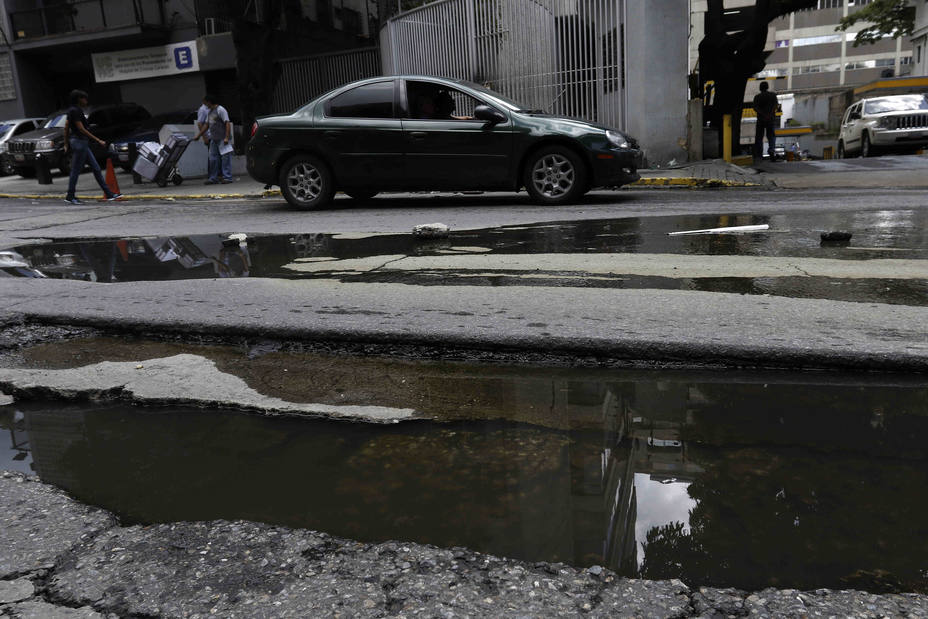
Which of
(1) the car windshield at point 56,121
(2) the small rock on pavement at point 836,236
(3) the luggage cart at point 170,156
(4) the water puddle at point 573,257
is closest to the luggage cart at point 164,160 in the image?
(3) the luggage cart at point 170,156

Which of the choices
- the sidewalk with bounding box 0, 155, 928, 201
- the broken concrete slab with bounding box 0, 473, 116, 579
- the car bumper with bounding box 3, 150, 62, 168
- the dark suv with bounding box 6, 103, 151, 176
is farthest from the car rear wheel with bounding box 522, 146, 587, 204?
the car bumper with bounding box 3, 150, 62, 168

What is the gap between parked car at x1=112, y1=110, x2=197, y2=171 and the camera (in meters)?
19.2

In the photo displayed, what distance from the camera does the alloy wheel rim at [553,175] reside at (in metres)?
9.41

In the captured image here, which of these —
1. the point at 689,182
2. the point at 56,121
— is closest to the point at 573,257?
the point at 689,182

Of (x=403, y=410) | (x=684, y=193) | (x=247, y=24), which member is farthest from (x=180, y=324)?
(x=247, y=24)

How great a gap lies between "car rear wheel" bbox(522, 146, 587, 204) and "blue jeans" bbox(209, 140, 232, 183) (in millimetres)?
8648

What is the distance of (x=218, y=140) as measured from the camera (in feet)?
50.4

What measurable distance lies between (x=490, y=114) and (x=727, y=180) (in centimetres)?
464

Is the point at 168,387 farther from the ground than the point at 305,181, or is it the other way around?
the point at 305,181

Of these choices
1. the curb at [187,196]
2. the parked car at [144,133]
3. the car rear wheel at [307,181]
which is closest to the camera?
the car rear wheel at [307,181]

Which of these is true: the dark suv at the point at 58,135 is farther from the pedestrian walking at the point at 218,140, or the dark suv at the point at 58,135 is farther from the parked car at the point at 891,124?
Result: the parked car at the point at 891,124

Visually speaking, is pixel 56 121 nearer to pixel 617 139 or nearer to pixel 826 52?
pixel 617 139

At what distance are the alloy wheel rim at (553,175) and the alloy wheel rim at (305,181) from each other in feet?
9.86

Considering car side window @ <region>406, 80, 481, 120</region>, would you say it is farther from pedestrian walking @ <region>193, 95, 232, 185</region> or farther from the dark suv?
the dark suv
